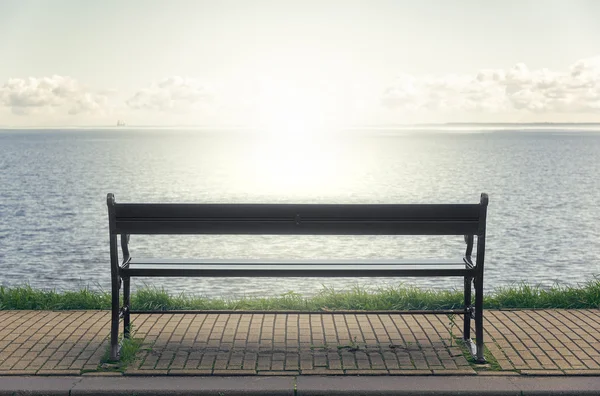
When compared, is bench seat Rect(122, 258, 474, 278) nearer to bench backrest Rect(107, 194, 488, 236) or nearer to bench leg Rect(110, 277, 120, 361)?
bench leg Rect(110, 277, 120, 361)

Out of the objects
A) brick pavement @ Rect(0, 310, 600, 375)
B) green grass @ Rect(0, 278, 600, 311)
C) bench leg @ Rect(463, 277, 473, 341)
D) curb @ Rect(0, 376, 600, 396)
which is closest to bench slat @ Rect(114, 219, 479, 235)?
bench leg @ Rect(463, 277, 473, 341)

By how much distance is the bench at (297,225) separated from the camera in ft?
19.3

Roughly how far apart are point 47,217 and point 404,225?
1615 inches

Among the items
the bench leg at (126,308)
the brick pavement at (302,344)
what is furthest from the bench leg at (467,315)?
the bench leg at (126,308)

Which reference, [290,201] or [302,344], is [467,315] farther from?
[290,201]

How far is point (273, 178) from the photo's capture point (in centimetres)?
8600

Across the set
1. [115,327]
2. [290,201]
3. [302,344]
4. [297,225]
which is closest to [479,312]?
[302,344]

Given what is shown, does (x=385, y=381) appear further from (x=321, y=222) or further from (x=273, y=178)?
(x=273, y=178)

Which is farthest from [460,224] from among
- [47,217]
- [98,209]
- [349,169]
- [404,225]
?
[349,169]

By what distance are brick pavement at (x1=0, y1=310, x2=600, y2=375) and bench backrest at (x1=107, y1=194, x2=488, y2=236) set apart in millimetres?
873

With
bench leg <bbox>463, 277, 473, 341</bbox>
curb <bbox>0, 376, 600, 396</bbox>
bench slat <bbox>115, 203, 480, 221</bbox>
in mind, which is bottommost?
curb <bbox>0, 376, 600, 396</bbox>

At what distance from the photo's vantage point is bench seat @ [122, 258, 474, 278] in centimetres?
589

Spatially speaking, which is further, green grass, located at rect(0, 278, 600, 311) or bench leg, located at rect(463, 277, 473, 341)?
green grass, located at rect(0, 278, 600, 311)

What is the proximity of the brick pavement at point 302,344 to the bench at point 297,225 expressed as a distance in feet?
1.04
